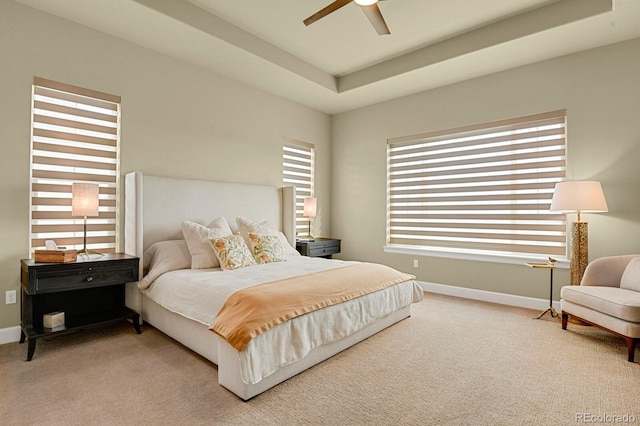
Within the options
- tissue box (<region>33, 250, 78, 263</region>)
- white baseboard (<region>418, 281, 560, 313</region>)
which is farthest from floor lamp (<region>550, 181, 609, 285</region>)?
tissue box (<region>33, 250, 78, 263</region>)

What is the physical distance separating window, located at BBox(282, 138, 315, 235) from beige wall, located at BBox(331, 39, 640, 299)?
673mm

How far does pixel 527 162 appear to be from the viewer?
411cm

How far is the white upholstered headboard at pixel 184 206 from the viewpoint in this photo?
11.0ft

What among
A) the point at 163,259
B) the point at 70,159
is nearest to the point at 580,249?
the point at 163,259

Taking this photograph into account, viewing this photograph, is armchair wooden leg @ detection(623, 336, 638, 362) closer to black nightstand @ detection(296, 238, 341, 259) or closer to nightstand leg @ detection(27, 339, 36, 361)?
black nightstand @ detection(296, 238, 341, 259)

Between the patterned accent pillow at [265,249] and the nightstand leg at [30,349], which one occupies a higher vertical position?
the patterned accent pillow at [265,249]

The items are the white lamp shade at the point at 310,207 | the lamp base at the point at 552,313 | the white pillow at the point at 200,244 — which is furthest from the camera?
the white lamp shade at the point at 310,207

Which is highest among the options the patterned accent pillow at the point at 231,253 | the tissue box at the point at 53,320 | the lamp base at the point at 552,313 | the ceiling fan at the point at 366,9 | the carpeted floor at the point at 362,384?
the ceiling fan at the point at 366,9

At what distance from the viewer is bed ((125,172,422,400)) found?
215 cm

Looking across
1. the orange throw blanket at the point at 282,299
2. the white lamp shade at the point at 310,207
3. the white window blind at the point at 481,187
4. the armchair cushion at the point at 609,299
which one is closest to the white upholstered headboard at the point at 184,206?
the white lamp shade at the point at 310,207

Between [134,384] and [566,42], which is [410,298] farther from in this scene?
[566,42]

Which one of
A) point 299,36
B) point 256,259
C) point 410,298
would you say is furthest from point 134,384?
point 299,36

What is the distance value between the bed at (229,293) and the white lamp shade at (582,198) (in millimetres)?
1705

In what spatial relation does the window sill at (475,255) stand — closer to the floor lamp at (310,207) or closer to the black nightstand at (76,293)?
the floor lamp at (310,207)
